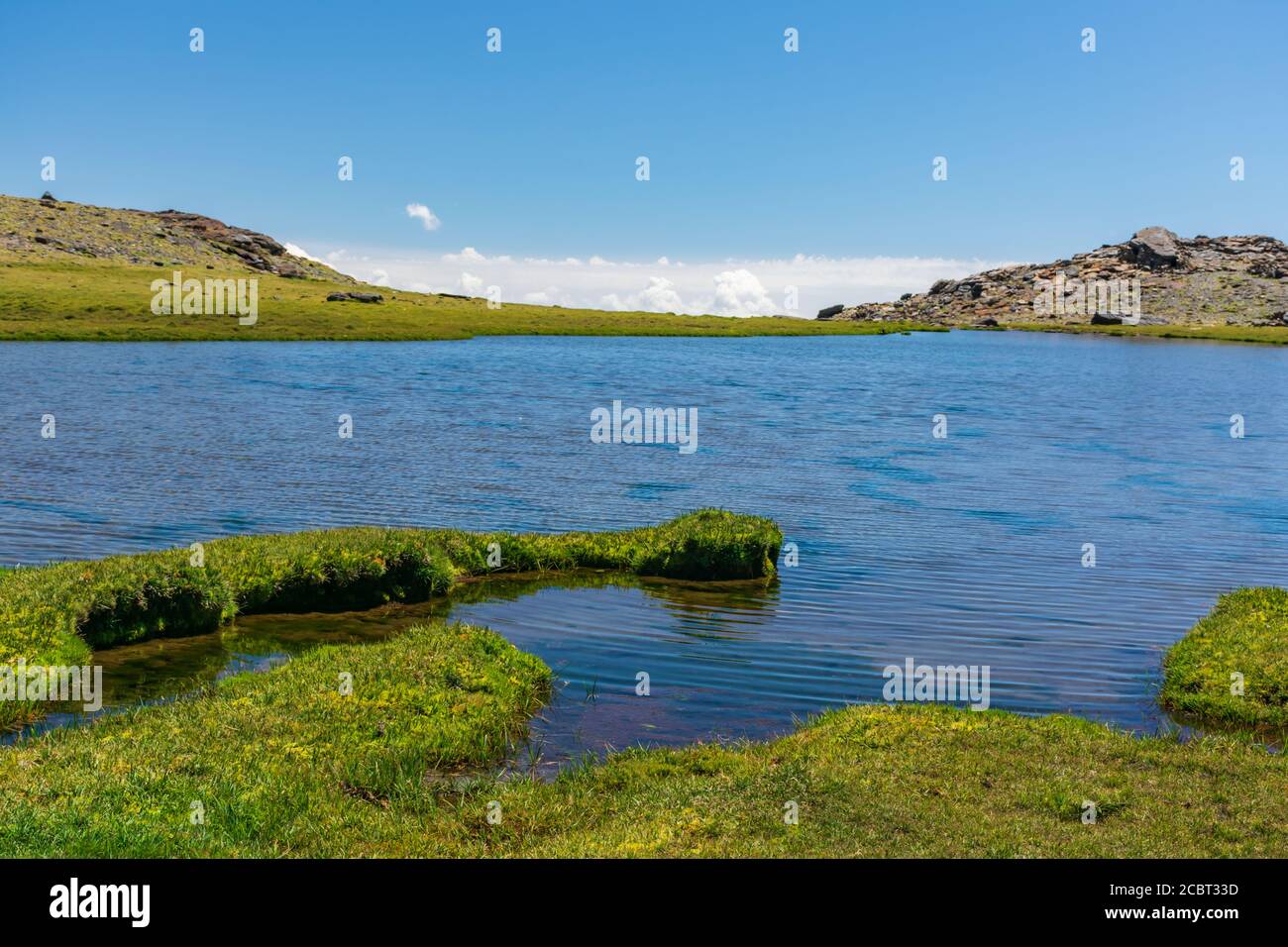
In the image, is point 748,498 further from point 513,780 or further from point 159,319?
point 159,319

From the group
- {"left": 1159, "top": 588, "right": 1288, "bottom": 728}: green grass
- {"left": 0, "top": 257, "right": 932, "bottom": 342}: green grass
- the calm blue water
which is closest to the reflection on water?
the calm blue water

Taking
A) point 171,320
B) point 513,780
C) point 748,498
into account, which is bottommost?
point 513,780

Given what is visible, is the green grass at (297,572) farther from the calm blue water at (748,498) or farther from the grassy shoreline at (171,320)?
the grassy shoreline at (171,320)

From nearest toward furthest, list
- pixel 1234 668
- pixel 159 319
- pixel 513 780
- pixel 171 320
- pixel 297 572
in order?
pixel 513 780, pixel 1234 668, pixel 297 572, pixel 159 319, pixel 171 320

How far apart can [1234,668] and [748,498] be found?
1054 inches

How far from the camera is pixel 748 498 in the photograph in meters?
48.0

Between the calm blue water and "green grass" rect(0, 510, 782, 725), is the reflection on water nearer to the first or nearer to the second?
the calm blue water

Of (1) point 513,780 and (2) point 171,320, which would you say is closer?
(1) point 513,780

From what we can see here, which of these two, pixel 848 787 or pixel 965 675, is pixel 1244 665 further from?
pixel 848 787

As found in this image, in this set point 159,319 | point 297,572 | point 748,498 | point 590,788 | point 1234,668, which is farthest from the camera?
point 159,319

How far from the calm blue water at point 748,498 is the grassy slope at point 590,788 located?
277cm

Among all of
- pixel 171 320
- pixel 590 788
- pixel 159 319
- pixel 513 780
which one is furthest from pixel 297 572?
pixel 171 320
